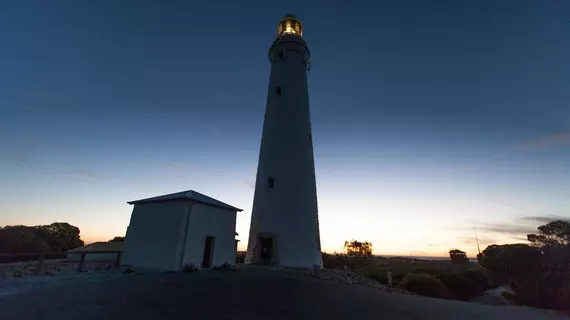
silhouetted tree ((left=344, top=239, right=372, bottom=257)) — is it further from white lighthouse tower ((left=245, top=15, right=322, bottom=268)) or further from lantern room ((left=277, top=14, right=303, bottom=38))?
lantern room ((left=277, top=14, right=303, bottom=38))

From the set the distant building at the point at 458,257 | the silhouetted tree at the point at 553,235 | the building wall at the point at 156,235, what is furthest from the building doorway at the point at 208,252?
the distant building at the point at 458,257

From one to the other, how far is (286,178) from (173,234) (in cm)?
660

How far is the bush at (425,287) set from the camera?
14.0 metres

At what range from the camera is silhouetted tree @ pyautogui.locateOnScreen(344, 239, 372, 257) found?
26.8 metres

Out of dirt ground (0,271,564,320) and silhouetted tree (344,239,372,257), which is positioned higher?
silhouetted tree (344,239,372,257)

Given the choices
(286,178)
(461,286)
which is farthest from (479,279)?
(286,178)

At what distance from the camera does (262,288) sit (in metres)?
7.06

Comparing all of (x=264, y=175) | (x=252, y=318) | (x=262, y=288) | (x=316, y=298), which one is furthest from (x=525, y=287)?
(x=264, y=175)

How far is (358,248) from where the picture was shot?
27.2 metres

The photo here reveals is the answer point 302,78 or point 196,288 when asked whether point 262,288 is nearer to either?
point 196,288

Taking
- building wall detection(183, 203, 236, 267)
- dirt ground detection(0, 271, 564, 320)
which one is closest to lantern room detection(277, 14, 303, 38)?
building wall detection(183, 203, 236, 267)

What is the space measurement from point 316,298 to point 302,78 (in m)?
14.3

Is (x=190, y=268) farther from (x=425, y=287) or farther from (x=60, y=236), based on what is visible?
(x=60, y=236)

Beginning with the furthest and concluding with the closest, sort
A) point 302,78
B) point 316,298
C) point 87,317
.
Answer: point 302,78
point 316,298
point 87,317
